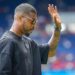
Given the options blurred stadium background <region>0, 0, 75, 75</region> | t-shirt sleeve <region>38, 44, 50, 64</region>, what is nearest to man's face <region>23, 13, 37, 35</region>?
t-shirt sleeve <region>38, 44, 50, 64</region>

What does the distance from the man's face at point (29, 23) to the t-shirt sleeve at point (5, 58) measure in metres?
0.12

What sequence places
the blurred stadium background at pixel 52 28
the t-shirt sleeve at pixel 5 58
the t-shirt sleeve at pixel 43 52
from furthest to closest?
the blurred stadium background at pixel 52 28, the t-shirt sleeve at pixel 43 52, the t-shirt sleeve at pixel 5 58

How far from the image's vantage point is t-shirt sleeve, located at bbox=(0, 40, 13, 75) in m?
1.56

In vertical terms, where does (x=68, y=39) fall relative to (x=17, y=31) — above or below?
above

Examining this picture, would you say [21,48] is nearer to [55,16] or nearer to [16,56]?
[16,56]

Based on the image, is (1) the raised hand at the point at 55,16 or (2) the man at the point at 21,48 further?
(1) the raised hand at the point at 55,16

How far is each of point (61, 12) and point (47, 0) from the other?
334mm

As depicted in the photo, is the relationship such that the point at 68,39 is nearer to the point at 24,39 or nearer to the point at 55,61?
the point at 55,61

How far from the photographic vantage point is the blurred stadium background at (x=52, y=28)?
237 inches

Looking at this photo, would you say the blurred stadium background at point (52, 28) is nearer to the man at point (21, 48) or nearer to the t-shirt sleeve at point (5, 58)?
the man at point (21, 48)

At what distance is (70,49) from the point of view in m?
6.25

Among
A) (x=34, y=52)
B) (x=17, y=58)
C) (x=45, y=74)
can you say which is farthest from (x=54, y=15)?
(x=45, y=74)

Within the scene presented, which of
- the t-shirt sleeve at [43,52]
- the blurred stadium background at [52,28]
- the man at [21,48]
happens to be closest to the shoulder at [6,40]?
the man at [21,48]

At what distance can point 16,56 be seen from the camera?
5.24ft
